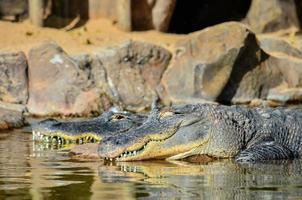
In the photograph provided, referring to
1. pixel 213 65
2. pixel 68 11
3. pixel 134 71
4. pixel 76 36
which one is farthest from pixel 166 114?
pixel 68 11

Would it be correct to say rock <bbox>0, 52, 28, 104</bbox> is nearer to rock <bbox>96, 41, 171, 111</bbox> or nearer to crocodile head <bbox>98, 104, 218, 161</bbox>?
rock <bbox>96, 41, 171, 111</bbox>

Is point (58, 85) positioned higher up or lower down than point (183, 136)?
higher up

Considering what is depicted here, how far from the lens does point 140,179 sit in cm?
754

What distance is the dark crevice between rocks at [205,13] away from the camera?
892 inches

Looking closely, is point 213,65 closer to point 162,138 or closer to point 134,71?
point 134,71

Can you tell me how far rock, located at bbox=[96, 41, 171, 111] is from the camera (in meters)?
16.1

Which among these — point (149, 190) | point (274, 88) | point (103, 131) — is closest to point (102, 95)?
point (274, 88)

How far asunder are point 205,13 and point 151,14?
348 centimetres

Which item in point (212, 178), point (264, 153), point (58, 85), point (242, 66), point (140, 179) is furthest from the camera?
point (242, 66)

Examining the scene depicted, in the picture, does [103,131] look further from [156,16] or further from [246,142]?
[156,16]

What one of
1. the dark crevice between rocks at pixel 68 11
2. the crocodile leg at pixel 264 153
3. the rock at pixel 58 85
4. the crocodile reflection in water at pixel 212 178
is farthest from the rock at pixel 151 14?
the crocodile reflection in water at pixel 212 178

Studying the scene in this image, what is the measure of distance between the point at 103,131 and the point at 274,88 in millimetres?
7441

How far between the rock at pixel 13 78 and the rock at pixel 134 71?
1479mm

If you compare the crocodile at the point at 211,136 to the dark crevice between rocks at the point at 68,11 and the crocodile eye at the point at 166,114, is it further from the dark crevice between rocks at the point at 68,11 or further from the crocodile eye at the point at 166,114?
the dark crevice between rocks at the point at 68,11
